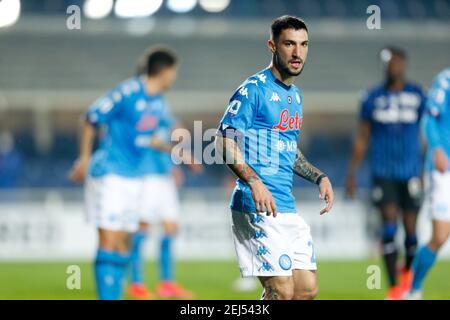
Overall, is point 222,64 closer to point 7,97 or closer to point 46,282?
point 7,97

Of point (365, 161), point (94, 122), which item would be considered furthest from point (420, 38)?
point (94, 122)

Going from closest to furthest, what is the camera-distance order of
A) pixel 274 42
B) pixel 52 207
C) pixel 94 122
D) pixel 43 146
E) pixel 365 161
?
pixel 274 42, pixel 94 122, pixel 52 207, pixel 365 161, pixel 43 146

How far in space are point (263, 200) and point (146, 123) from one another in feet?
11.0

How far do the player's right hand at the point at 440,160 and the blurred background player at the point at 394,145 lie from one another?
4.31 feet

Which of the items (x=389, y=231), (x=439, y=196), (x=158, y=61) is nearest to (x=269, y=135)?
(x=439, y=196)

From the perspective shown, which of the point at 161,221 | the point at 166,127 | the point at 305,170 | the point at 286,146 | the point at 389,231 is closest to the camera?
the point at 286,146

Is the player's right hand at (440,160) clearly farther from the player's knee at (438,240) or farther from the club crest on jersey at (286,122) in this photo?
the club crest on jersey at (286,122)

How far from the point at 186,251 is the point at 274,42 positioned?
9.53 metres

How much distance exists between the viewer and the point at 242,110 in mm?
5348

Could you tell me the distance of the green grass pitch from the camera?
30.8 feet

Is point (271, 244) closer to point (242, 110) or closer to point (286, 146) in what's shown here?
point (286, 146)

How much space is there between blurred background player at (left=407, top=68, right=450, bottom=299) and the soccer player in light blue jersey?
2517 millimetres

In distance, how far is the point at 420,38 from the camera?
24.1 meters

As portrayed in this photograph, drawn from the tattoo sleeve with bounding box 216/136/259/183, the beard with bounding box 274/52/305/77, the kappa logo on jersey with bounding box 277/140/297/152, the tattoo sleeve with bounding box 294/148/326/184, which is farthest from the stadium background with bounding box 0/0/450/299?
the tattoo sleeve with bounding box 216/136/259/183
